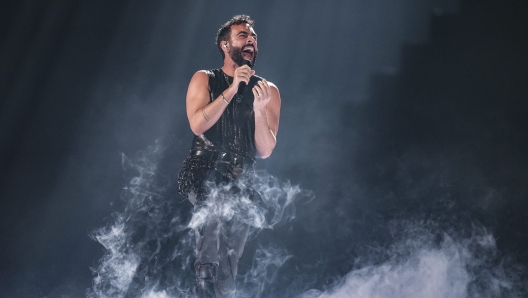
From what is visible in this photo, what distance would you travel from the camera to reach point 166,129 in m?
3.92

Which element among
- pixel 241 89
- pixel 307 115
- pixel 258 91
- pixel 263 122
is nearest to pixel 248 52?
pixel 241 89

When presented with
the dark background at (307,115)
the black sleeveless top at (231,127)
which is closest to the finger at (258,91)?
the black sleeveless top at (231,127)

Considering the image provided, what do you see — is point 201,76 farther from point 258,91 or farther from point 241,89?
point 258,91

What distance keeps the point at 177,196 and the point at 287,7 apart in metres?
2.10

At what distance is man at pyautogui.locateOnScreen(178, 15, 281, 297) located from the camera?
2.29 metres

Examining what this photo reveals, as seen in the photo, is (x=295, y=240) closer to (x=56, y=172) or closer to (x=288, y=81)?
(x=288, y=81)

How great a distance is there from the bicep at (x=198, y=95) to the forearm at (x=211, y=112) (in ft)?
0.26

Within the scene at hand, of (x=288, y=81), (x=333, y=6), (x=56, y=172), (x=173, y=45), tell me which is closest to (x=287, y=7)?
(x=333, y=6)

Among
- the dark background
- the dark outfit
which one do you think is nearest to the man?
the dark outfit

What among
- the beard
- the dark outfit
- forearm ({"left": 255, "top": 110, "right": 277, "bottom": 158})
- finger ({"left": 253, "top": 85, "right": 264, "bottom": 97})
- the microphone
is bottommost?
the dark outfit

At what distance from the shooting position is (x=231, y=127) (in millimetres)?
2582

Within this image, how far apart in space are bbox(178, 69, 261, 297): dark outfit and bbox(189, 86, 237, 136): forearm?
12 centimetres

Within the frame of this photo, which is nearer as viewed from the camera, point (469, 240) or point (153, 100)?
point (469, 240)

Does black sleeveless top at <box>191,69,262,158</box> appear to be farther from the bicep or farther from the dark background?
the dark background
